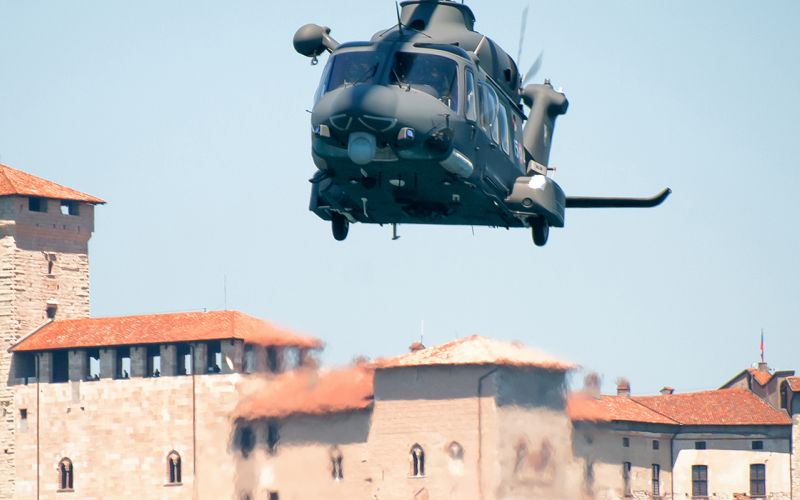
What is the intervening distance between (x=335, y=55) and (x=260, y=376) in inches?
2650

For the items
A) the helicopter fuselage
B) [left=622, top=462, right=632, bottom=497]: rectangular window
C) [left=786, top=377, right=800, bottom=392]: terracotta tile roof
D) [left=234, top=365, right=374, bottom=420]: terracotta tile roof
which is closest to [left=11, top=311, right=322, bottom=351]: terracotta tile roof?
[left=234, top=365, right=374, bottom=420]: terracotta tile roof

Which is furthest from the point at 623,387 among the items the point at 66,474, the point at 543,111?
the point at 543,111

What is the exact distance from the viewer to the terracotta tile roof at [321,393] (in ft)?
313

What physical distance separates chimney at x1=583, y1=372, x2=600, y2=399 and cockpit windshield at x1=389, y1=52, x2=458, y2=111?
4202 cm

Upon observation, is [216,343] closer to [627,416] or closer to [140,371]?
[140,371]

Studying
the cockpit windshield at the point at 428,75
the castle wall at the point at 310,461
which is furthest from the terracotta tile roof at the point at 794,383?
the cockpit windshield at the point at 428,75

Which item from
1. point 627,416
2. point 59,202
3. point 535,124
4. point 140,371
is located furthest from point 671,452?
point 535,124

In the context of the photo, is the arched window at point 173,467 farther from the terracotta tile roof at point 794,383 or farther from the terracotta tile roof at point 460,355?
the terracotta tile roof at point 794,383

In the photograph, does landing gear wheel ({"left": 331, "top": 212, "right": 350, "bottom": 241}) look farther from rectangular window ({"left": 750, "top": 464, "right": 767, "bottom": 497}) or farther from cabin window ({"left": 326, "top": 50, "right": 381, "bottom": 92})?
rectangular window ({"left": 750, "top": 464, "right": 767, "bottom": 497})

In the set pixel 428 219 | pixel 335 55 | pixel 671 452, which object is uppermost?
pixel 335 55

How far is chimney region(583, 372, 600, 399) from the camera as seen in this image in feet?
246

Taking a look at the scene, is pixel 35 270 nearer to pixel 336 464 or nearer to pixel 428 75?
pixel 336 464

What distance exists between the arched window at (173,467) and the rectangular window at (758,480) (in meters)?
27.4

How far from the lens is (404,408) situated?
95.3 m
